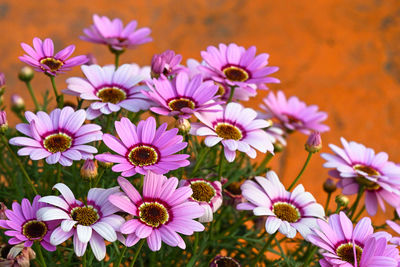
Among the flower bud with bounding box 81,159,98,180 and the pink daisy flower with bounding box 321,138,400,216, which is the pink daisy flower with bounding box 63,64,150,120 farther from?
the pink daisy flower with bounding box 321,138,400,216

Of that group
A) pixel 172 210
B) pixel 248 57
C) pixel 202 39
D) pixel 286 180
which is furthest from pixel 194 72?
pixel 202 39

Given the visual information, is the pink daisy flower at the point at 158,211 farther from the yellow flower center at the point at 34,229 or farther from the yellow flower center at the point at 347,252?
the yellow flower center at the point at 347,252

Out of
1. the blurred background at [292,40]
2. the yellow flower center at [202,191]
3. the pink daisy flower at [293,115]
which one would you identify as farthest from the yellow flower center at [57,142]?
the blurred background at [292,40]

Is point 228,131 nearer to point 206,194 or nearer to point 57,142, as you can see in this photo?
point 206,194

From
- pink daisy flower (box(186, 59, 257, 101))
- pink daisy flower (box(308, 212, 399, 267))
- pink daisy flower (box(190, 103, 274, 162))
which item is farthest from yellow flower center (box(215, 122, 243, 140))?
pink daisy flower (box(308, 212, 399, 267))

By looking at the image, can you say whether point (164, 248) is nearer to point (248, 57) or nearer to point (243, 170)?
point (243, 170)
